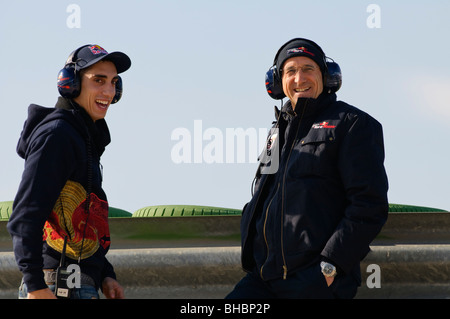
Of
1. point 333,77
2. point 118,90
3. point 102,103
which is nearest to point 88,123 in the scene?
point 102,103

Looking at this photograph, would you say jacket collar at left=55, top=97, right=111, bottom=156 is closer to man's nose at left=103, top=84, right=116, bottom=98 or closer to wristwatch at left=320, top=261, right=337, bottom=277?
man's nose at left=103, top=84, right=116, bottom=98

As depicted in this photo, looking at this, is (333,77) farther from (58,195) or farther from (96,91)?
(58,195)

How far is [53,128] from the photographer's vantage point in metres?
3.36

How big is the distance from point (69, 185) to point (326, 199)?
135cm

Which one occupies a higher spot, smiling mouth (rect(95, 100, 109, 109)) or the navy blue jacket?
smiling mouth (rect(95, 100, 109, 109))

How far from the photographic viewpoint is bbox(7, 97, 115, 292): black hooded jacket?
126 inches

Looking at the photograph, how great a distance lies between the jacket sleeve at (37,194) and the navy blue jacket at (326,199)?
1.13 meters

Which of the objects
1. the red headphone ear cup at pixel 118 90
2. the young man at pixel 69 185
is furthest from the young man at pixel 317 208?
the red headphone ear cup at pixel 118 90

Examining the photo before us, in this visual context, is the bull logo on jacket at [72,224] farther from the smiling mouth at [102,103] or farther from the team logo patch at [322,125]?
the team logo patch at [322,125]

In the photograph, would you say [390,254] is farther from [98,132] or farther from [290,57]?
[98,132]

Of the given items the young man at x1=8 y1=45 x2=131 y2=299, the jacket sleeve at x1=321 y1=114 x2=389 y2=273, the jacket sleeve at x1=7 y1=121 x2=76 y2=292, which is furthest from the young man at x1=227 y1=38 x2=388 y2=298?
the jacket sleeve at x1=7 y1=121 x2=76 y2=292

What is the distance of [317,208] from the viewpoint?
3.56 m
